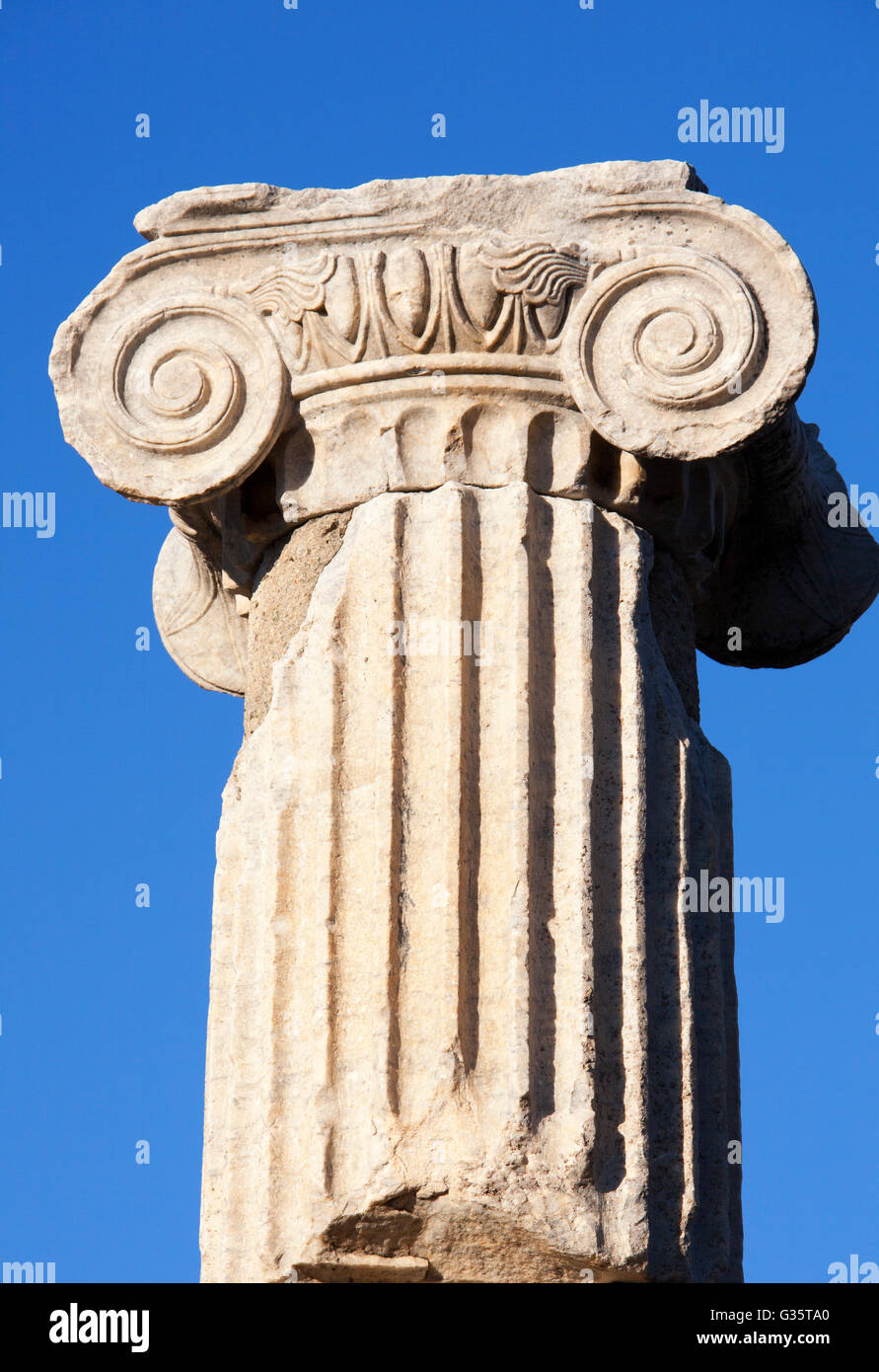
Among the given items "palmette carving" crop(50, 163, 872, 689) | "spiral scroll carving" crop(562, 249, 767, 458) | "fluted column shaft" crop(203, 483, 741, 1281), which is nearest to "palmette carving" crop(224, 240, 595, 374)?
"palmette carving" crop(50, 163, 872, 689)

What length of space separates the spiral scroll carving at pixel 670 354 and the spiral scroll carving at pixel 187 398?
1.18 meters

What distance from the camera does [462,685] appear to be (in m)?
8.95

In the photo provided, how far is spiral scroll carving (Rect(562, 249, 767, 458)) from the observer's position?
9.31 m

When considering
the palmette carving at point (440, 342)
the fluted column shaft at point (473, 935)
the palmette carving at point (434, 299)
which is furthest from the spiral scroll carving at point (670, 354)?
the fluted column shaft at point (473, 935)

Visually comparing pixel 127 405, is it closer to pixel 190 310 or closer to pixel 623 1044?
pixel 190 310

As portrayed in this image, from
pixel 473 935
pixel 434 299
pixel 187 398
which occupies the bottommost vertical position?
pixel 473 935

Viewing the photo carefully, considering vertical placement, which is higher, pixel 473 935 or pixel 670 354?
pixel 670 354

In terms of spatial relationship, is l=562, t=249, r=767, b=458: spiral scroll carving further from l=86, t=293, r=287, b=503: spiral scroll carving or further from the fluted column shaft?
l=86, t=293, r=287, b=503: spiral scroll carving

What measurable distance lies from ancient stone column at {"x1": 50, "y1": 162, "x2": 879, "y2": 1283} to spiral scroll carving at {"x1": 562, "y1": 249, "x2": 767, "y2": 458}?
0.04ft

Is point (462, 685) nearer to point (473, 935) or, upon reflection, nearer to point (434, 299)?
point (473, 935)

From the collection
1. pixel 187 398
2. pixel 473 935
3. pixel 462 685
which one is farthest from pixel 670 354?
pixel 473 935

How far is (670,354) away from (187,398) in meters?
1.81

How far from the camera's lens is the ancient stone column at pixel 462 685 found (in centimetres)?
859

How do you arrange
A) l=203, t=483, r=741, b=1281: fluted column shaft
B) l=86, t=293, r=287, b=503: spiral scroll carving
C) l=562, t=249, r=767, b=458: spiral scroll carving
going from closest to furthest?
l=203, t=483, r=741, b=1281: fluted column shaft, l=562, t=249, r=767, b=458: spiral scroll carving, l=86, t=293, r=287, b=503: spiral scroll carving
